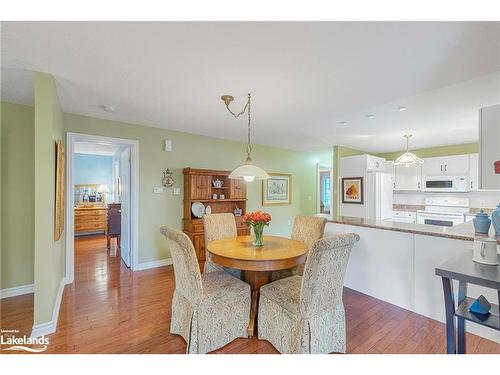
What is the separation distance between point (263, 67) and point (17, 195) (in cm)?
322

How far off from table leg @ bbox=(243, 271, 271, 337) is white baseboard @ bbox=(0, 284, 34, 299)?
9.09 ft

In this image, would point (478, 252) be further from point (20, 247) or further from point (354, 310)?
point (20, 247)

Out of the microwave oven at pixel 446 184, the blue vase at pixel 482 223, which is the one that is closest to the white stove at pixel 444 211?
the microwave oven at pixel 446 184

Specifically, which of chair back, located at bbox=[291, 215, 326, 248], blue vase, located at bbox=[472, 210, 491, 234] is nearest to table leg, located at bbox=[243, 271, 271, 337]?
chair back, located at bbox=[291, 215, 326, 248]

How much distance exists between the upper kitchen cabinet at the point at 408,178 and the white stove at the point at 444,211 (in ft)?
1.41

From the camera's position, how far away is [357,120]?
11.5ft

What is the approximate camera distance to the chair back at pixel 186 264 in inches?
67.4

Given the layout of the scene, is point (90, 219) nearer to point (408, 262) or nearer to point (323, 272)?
point (323, 272)

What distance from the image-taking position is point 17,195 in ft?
9.39

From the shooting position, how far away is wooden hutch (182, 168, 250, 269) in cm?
396

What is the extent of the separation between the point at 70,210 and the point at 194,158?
2.01 m

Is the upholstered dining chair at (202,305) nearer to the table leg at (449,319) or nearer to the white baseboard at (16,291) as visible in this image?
the table leg at (449,319)

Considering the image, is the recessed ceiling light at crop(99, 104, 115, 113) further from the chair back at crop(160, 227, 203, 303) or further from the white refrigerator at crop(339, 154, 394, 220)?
the white refrigerator at crop(339, 154, 394, 220)

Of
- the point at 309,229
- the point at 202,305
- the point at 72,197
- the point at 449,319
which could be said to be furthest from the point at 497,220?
the point at 72,197
